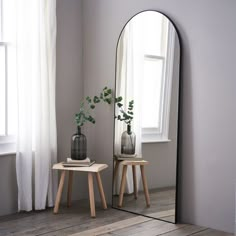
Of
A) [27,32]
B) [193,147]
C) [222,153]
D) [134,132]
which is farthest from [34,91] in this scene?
[222,153]

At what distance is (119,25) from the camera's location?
3.90 meters

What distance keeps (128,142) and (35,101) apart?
89 centimetres

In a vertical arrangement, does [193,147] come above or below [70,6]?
below

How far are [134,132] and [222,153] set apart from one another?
0.83m

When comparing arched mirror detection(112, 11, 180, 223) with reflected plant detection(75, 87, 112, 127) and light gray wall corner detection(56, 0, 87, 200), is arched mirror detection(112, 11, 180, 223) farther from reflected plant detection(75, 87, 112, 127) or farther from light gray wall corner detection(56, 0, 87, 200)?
light gray wall corner detection(56, 0, 87, 200)

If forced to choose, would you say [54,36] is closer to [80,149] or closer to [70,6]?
[70,6]

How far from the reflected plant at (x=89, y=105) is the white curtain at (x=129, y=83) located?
0.13 metres

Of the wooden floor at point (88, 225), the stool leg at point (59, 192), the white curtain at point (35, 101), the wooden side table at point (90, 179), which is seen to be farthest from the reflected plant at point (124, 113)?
the wooden floor at point (88, 225)

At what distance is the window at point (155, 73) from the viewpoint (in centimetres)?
346

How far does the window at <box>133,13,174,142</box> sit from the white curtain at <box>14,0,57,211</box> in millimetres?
820

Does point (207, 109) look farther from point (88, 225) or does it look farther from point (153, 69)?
point (88, 225)

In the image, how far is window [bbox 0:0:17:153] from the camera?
12.0ft

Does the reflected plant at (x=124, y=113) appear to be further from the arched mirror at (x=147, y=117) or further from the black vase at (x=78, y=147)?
the black vase at (x=78, y=147)

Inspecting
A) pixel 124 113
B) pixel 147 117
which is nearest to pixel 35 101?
pixel 124 113
